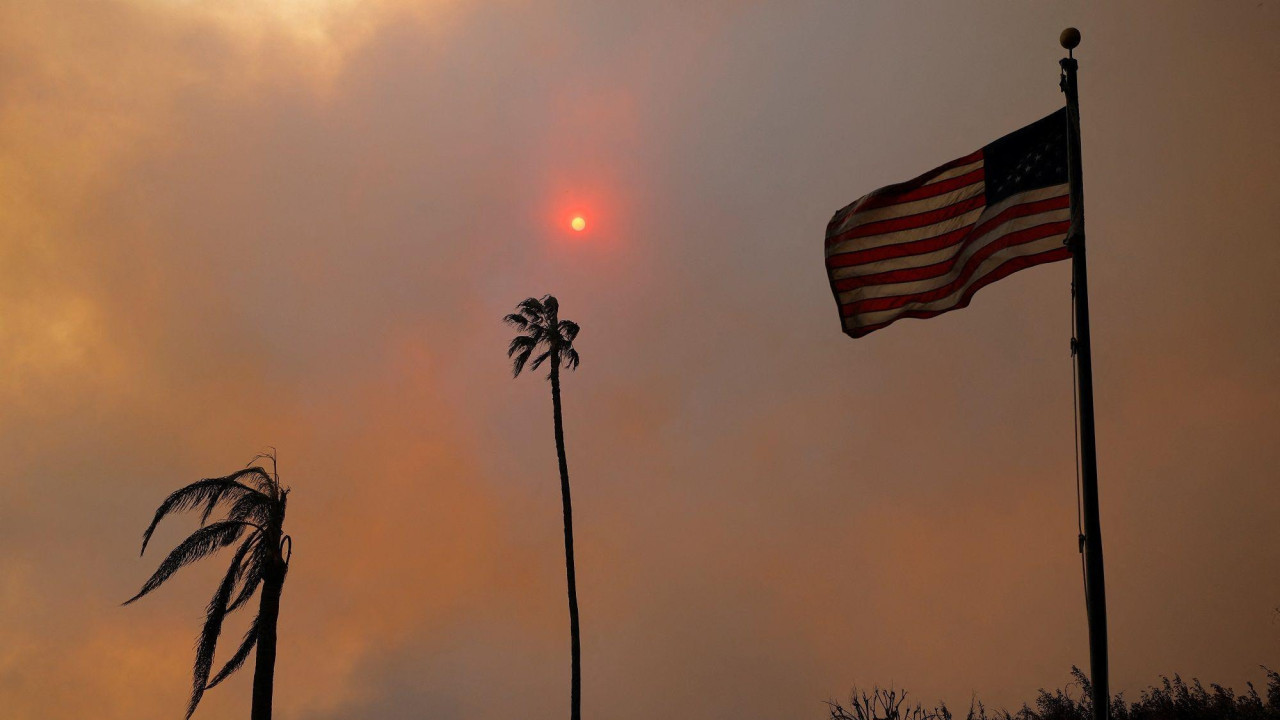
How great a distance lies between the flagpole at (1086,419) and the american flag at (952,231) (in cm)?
83

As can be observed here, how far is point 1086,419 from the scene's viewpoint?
8.97m

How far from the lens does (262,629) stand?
23.8 metres

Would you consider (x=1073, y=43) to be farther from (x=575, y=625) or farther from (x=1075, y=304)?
(x=575, y=625)

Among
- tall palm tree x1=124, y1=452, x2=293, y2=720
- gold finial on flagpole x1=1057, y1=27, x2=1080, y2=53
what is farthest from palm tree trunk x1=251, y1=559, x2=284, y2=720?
gold finial on flagpole x1=1057, y1=27, x2=1080, y2=53

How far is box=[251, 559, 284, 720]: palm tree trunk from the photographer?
23406 mm

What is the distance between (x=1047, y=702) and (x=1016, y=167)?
26848 millimetres

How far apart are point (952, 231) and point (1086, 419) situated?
394cm

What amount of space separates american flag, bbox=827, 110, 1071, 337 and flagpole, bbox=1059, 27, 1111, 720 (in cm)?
83

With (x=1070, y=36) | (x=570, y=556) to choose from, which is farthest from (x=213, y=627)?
(x=1070, y=36)

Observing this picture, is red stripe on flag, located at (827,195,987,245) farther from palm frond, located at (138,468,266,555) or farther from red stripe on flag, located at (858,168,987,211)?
palm frond, located at (138,468,266,555)

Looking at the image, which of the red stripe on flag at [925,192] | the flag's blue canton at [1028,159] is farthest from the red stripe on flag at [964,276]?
the red stripe on flag at [925,192]

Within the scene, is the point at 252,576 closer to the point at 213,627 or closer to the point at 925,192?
the point at 213,627

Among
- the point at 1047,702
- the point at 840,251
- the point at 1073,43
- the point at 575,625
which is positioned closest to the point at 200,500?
the point at 575,625

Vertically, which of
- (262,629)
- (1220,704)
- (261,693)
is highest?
(262,629)
